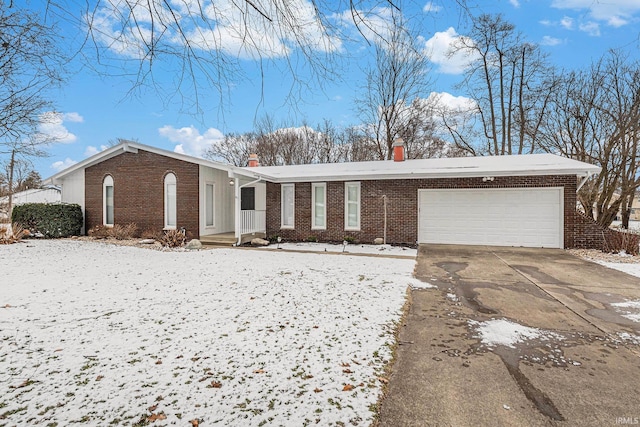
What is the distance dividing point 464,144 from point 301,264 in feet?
61.2

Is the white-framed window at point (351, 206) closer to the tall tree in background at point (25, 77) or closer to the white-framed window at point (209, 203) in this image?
the white-framed window at point (209, 203)

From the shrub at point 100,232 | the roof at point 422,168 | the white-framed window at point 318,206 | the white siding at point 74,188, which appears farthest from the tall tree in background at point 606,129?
the white siding at point 74,188

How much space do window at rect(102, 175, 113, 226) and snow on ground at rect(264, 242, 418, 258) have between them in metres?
7.40

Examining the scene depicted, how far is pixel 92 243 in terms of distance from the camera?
1184cm

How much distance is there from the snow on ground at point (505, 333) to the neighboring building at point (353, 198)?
25.5 feet

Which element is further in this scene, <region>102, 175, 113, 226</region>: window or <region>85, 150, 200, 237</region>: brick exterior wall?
<region>102, 175, 113, 226</region>: window

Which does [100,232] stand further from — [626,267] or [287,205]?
[626,267]

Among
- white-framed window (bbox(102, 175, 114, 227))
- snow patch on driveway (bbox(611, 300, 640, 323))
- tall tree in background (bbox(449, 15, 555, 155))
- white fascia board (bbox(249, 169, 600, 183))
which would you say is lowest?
snow patch on driveway (bbox(611, 300, 640, 323))

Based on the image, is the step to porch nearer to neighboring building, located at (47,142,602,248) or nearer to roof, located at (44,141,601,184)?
neighboring building, located at (47,142,602,248)

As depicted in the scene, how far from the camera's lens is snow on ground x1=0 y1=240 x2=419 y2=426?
236cm

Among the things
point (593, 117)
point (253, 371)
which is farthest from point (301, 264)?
point (593, 117)

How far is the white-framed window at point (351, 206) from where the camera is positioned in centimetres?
1247

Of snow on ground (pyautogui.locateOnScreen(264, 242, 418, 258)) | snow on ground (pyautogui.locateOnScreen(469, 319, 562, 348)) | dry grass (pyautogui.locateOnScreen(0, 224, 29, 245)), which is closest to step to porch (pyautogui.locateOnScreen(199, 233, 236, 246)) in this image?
snow on ground (pyautogui.locateOnScreen(264, 242, 418, 258))

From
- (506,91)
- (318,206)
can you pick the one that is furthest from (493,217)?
(506,91)
